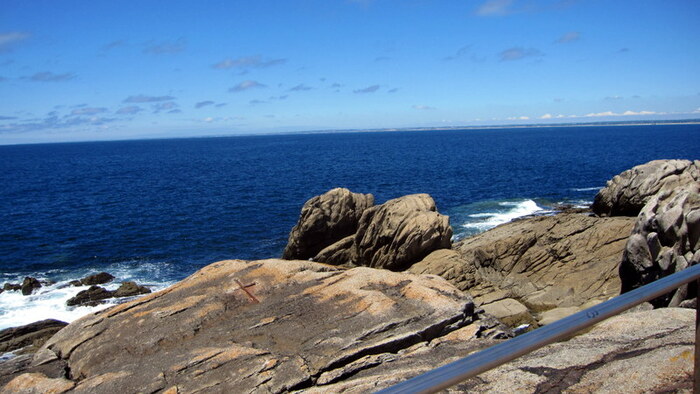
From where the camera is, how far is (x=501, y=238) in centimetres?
2828

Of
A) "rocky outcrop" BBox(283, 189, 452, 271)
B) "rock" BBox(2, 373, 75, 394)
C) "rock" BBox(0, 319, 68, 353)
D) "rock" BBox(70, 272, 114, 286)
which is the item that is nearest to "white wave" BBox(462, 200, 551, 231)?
"rocky outcrop" BBox(283, 189, 452, 271)

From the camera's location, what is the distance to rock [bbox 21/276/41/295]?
3016 centimetres

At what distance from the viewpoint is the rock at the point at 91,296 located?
2830 centimetres

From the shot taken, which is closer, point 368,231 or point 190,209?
point 368,231

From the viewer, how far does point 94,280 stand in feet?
104

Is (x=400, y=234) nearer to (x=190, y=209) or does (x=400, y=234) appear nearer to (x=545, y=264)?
(x=545, y=264)

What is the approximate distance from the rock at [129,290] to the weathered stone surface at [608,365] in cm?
2230

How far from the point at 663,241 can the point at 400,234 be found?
41.2 feet

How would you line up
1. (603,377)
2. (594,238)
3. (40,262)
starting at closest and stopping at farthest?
(603,377)
(594,238)
(40,262)

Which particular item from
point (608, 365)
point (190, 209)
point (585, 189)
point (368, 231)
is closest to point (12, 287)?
point (368, 231)

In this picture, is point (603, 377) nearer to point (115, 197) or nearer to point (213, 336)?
point (213, 336)

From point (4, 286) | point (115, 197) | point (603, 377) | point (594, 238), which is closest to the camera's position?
point (603, 377)

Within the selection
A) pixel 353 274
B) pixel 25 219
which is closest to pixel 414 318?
pixel 353 274

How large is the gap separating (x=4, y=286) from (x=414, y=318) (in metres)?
29.3
